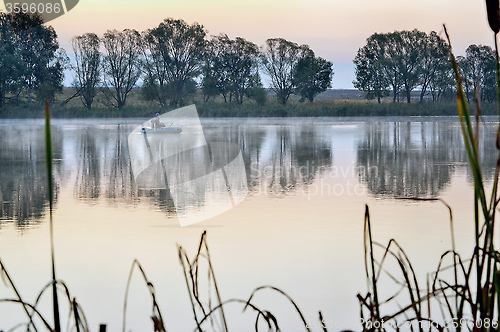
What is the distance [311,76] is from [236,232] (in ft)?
143

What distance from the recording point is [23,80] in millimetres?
43938

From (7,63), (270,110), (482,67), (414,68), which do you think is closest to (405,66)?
(414,68)

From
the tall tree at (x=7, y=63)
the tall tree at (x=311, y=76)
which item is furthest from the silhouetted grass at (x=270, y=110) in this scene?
the tall tree at (x=311, y=76)

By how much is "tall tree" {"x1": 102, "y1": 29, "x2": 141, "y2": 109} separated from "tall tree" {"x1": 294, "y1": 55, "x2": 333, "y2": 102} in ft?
38.6

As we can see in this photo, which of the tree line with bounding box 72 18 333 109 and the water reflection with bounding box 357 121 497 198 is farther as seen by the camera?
the tree line with bounding box 72 18 333 109

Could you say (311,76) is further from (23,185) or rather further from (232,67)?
(23,185)

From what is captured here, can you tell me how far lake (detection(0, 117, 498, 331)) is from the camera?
3559 millimetres

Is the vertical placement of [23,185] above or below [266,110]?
below

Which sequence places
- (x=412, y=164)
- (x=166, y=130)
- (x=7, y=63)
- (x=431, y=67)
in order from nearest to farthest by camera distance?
1. (x=412, y=164)
2. (x=166, y=130)
3. (x=7, y=63)
4. (x=431, y=67)

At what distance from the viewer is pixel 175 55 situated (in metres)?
47.9

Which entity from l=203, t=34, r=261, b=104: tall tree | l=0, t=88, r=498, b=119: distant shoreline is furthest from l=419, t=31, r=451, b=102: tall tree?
l=203, t=34, r=261, b=104: tall tree

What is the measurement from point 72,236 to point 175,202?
1958 mm

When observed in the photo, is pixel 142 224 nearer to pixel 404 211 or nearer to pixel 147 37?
pixel 404 211

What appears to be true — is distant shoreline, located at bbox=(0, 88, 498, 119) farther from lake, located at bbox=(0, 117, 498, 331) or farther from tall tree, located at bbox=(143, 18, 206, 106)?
lake, located at bbox=(0, 117, 498, 331)
